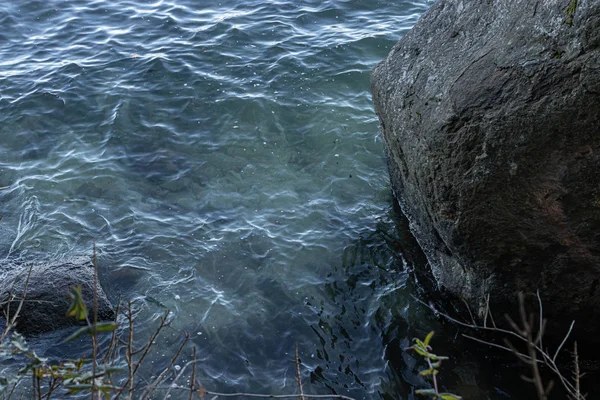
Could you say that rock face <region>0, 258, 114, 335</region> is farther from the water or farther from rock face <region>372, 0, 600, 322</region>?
rock face <region>372, 0, 600, 322</region>

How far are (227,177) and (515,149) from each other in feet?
13.8

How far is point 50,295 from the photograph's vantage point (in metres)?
5.82

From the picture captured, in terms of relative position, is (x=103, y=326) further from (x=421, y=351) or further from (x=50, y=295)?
(x=50, y=295)

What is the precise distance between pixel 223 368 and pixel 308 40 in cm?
675

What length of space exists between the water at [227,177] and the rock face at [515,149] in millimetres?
1146

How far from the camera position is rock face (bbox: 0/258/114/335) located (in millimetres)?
5707

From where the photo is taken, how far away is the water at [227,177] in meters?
5.64

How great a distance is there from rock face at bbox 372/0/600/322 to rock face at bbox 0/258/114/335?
327 cm

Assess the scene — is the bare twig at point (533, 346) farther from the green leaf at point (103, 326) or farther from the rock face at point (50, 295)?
the rock face at point (50, 295)

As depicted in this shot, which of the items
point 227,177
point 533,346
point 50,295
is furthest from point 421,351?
point 227,177

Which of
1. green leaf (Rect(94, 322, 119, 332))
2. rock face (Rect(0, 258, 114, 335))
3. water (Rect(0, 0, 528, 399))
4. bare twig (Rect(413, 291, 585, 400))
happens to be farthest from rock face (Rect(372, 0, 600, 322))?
rock face (Rect(0, 258, 114, 335))

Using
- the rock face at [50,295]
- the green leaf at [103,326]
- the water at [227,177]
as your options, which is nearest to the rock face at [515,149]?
the water at [227,177]

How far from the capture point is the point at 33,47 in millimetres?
10883

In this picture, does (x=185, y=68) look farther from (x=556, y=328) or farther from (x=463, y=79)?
(x=556, y=328)
